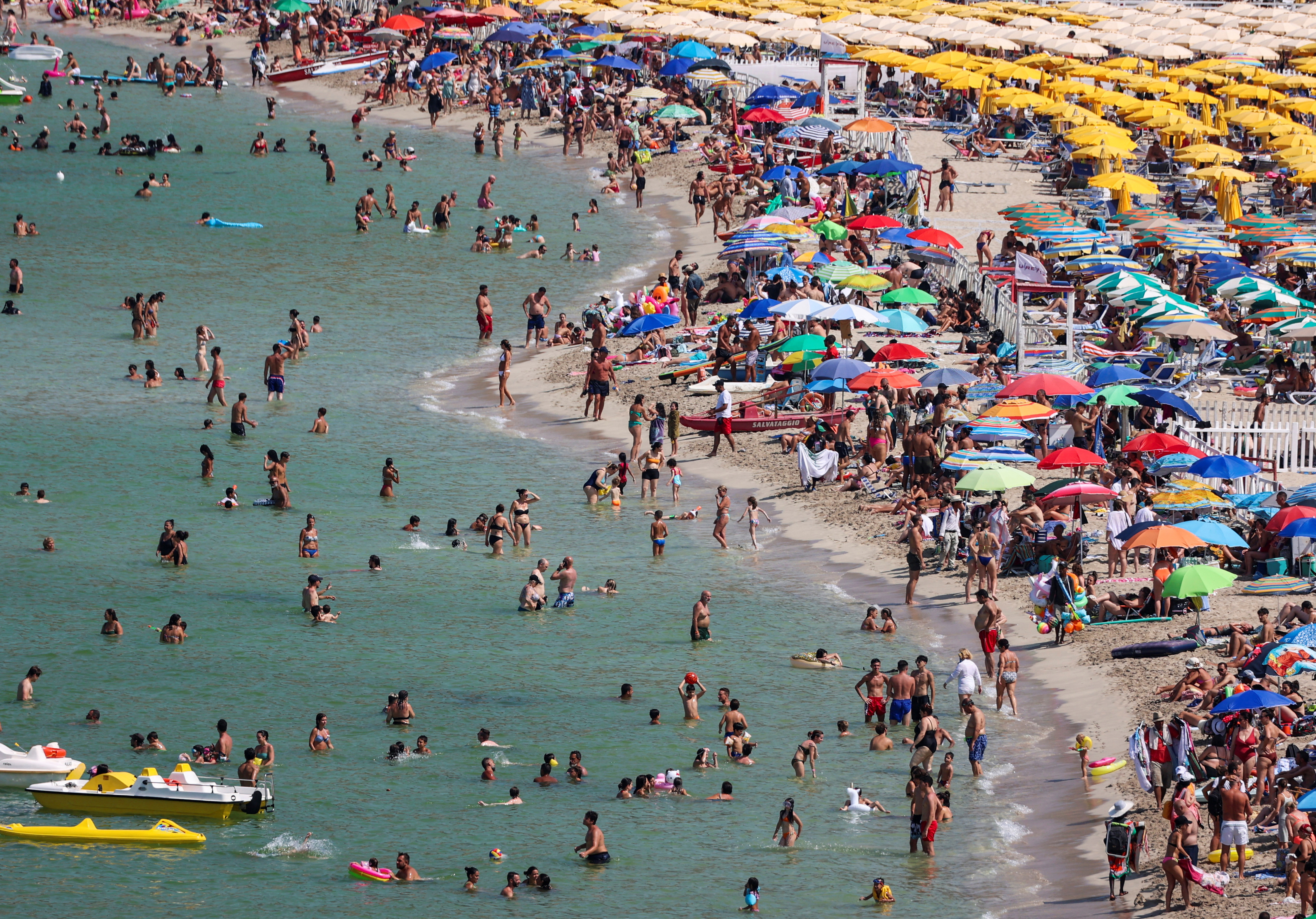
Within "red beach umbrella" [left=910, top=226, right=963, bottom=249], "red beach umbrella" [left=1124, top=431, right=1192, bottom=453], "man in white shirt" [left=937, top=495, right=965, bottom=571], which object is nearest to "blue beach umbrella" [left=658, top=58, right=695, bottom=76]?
"red beach umbrella" [left=910, top=226, right=963, bottom=249]

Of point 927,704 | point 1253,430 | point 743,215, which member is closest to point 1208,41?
point 743,215

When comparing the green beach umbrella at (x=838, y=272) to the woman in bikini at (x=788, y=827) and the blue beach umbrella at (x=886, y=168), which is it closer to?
the blue beach umbrella at (x=886, y=168)

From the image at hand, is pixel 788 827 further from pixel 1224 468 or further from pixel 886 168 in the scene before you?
pixel 886 168

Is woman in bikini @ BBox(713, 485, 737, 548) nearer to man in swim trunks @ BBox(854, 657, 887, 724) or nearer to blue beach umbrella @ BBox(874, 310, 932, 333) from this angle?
blue beach umbrella @ BBox(874, 310, 932, 333)

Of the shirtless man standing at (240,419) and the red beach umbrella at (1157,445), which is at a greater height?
the red beach umbrella at (1157,445)

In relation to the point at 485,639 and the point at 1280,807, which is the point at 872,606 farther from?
the point at 1280,807

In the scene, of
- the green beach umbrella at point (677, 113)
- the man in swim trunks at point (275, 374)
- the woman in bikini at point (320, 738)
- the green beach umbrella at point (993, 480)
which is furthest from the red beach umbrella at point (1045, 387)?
the green beach umbrella at point (677, 113)
